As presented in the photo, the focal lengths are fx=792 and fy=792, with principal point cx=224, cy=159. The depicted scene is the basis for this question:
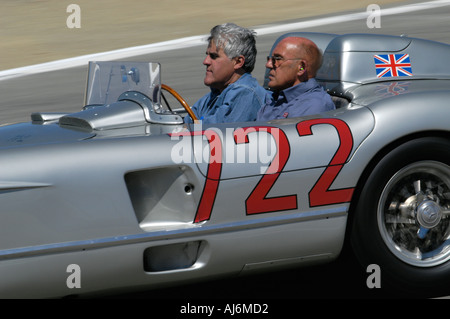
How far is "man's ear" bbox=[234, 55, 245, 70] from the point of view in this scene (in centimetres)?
426

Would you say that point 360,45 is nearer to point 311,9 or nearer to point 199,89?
point 199,89

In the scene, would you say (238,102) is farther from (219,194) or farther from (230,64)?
(219,194)

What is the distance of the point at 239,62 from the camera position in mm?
4266

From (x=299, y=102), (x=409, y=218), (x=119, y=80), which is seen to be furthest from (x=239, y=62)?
(x=409, y=218)

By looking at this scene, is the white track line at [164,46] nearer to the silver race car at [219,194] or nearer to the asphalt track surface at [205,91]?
the asphalt track surface at [205,91]

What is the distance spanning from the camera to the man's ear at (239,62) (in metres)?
4.26

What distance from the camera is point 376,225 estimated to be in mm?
3570

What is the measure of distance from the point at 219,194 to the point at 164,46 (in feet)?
27.9

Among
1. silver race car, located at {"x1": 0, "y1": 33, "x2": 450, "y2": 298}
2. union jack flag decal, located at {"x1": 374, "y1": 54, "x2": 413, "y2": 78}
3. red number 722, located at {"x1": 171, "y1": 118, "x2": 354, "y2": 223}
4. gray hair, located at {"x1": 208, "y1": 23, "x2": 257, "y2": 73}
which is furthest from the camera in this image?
gray hair, located at {"x1": 208, "y1": 23, "x2": 257, "y2": 73}

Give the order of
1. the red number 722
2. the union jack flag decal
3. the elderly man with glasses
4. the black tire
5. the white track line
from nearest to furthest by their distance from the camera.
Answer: the red number 722 → the black tire → the elderly man with glasses → the union jack flag decal → the white track line

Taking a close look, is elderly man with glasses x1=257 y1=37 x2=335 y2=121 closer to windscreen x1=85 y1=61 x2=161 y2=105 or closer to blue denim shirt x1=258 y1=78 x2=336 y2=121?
blue denim shirt x1=258 y1=78 x2=336 y2=121

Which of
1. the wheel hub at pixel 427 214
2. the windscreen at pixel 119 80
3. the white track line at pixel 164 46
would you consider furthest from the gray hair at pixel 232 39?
the white track line at pixel 164 46

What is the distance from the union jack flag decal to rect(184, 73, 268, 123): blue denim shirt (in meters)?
0.61

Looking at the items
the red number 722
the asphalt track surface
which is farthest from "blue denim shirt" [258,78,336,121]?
the asphalt track surface
